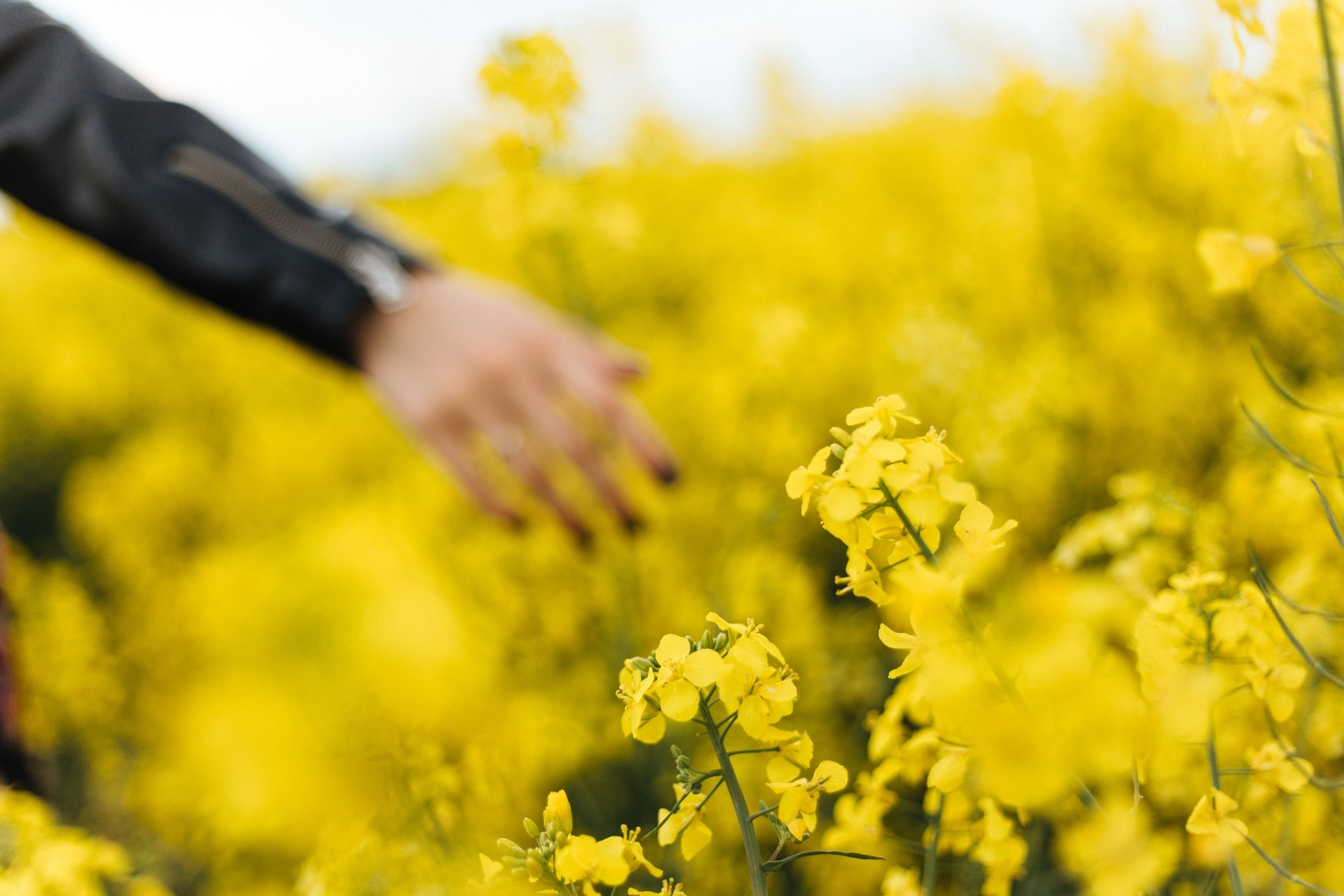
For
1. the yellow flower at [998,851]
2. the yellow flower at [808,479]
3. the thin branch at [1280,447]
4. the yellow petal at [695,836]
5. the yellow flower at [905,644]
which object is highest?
the yellow flower at [808,479]

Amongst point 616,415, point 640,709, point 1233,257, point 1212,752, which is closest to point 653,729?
point 640,709

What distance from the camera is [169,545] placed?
7.90 ft

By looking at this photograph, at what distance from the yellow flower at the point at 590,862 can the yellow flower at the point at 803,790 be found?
7 centimetres

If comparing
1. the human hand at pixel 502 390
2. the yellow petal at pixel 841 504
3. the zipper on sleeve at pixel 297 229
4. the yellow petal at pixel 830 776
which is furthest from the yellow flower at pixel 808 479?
the zipper on sleeve at pixel 297 229

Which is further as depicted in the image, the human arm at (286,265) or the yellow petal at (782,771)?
the human arm at (286,265)

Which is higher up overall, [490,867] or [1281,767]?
[490,867]

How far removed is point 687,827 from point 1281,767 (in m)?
0.29

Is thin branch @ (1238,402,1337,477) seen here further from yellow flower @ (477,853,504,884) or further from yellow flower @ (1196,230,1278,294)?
yellow flower @ (477,853,504,884)

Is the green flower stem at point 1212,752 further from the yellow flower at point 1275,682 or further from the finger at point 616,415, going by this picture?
the finger at point 616,415

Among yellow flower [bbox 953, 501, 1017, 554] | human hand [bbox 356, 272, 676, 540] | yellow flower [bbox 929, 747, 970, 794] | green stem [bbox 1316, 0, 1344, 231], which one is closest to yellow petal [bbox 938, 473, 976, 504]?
yellow flower [bbox 953, 501, 1017, 554]

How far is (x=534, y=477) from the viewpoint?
798mm

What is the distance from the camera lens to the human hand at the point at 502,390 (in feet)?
2.62

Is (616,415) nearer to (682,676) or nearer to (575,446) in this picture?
(575,446)

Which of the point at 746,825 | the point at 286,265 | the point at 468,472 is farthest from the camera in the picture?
the point at 286,265
